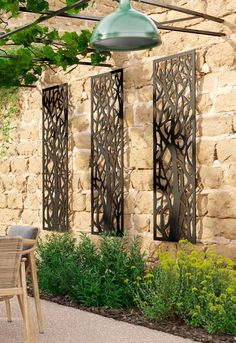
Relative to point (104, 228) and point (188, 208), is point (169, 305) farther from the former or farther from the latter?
point (104, 228)

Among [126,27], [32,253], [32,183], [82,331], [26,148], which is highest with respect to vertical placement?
[126,27]

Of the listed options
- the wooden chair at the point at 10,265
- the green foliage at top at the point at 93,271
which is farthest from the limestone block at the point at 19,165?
the wooden chair at the point at 10,265

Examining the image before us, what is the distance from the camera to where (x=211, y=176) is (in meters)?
6.75

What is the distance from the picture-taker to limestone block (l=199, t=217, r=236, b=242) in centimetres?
651

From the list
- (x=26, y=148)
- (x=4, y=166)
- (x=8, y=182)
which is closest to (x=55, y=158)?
(x=26, y=148)

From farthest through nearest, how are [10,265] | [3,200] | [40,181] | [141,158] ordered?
[3,200], [40,181], [141,158], [10,265]

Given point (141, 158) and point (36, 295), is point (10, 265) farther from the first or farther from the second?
point (141, 158)

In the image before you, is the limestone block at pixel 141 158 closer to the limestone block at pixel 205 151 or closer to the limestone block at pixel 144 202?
the limestone block at pixel 144 202

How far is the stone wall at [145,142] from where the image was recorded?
260 inches

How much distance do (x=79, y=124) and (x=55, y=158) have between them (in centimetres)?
68

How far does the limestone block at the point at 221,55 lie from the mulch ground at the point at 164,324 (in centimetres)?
232

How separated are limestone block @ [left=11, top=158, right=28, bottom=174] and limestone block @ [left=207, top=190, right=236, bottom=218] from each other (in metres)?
3.99

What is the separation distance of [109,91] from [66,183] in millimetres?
1434

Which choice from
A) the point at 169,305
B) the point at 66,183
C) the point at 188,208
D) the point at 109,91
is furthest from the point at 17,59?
the point at 169,305
